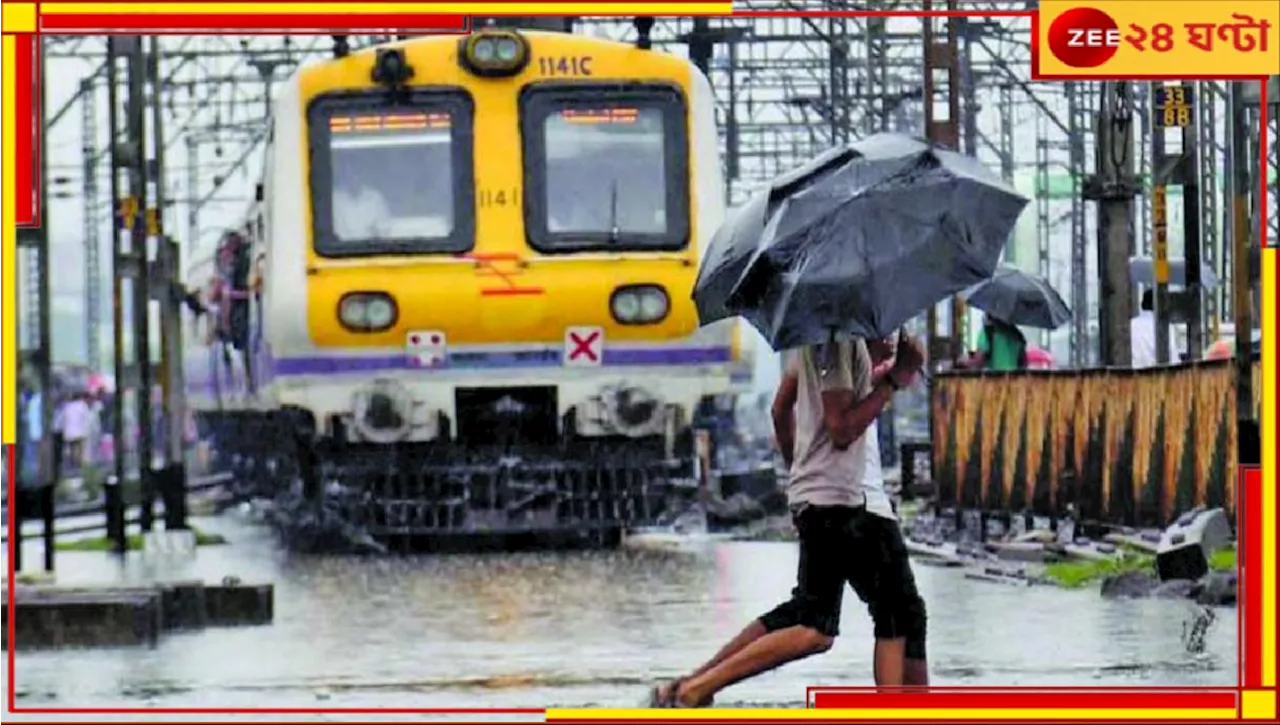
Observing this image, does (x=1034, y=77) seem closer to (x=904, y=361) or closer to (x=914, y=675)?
(x=904, y=361)

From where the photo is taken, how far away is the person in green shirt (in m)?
12.6

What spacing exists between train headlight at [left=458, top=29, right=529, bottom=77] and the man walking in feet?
14.4

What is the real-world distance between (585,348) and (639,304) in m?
0.24

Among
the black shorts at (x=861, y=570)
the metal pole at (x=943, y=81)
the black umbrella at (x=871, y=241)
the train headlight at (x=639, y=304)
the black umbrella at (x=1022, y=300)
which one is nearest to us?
the black umbrella at (x=871, y=241)

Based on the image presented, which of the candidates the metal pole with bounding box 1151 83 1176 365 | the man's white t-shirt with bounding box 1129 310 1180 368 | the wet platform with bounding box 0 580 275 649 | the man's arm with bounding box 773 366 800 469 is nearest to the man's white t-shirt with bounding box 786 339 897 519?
the man's arm with bounding box 773 366 800 469

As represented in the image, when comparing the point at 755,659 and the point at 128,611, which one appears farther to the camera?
the point at 128,611

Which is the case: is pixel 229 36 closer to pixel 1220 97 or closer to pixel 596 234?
pixel 1220 97

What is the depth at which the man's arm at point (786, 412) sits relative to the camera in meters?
7.24

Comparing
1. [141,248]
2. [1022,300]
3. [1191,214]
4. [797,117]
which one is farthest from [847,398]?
[141,248]

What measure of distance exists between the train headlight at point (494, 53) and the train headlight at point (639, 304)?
3.27 feet

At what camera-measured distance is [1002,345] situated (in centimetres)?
1316

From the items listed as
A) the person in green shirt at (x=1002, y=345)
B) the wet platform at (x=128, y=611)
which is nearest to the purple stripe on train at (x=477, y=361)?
the person in green shirt at (x=1002, y=345)

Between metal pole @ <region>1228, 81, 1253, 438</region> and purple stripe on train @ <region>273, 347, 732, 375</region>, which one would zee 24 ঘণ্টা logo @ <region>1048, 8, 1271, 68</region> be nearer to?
metal pole @ <region>1228, 81, 1253, 438</region>

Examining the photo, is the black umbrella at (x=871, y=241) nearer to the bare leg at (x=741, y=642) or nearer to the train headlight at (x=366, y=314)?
the bare leg at (x=741, y=642)
